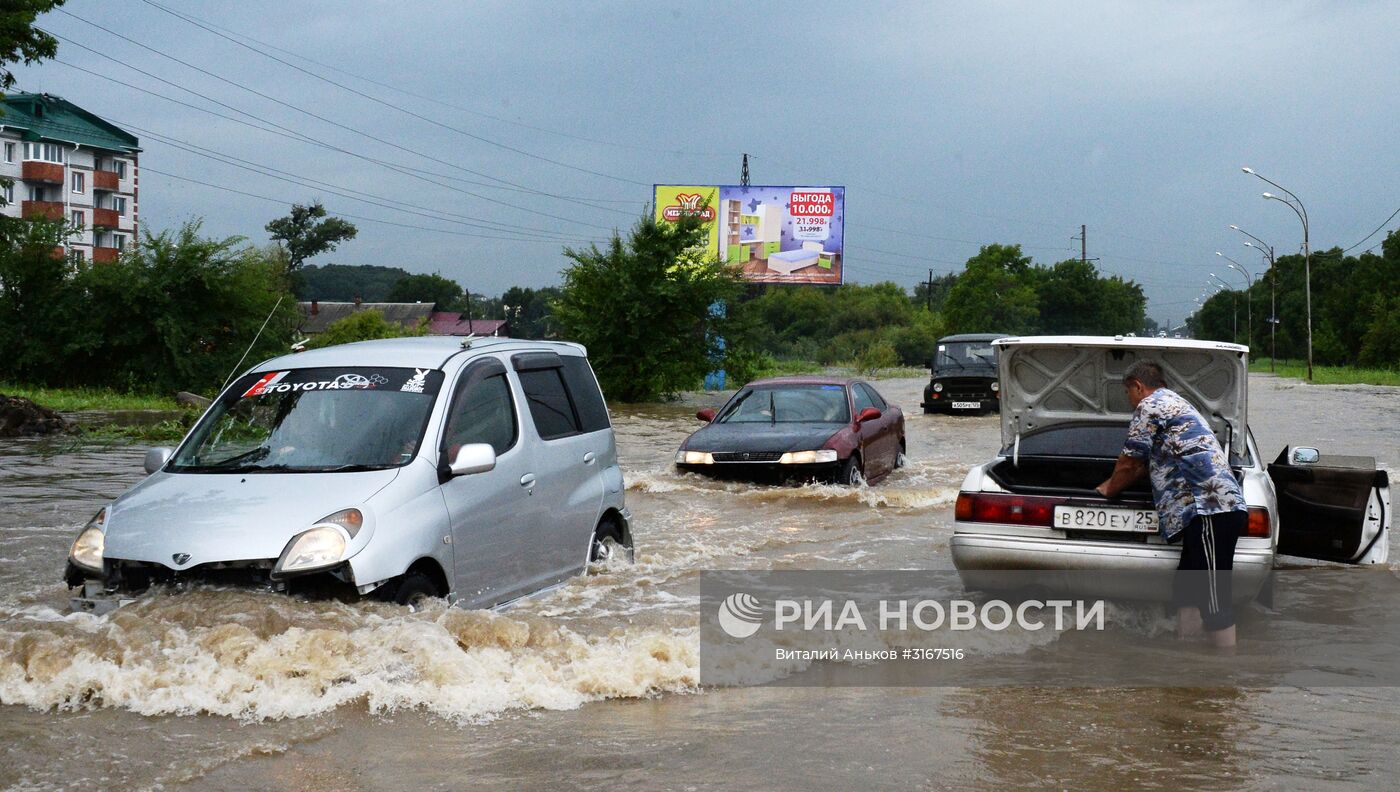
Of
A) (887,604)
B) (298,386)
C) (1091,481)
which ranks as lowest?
(887,604)

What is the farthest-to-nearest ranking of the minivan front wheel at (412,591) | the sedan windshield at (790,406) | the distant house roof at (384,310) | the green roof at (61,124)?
the distant house roof at (384,310) < the green roof at (61,124) < the sedan windshield at (790,406) < the minivan front wheel at (412,591)

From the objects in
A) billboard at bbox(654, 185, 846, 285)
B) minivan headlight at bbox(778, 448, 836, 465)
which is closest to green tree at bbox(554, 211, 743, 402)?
billboard at bbox(654, 185, 846, 285)

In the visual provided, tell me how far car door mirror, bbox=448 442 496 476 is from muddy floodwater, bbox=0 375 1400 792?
2.26 feet

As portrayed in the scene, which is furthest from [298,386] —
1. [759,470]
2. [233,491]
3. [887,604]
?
[759,470]

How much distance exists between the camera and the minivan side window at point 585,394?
8.29 m

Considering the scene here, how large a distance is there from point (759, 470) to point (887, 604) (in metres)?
5.81

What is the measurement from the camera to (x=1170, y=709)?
19.5ft

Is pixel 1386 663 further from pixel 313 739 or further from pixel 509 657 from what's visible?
pixel 313 739

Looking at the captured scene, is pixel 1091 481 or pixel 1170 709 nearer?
pixel 1170 709

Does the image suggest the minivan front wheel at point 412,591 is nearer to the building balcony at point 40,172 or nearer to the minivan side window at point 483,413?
the minivan side window at point 483,413

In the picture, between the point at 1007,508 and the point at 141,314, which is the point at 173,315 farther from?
the point at 1007,508

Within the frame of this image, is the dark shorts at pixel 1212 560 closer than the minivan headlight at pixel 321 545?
No

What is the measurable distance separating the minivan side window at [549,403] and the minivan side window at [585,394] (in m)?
0.10

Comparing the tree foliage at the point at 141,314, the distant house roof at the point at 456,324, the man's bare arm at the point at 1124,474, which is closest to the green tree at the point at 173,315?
the tree foliage at the point at 141,314
